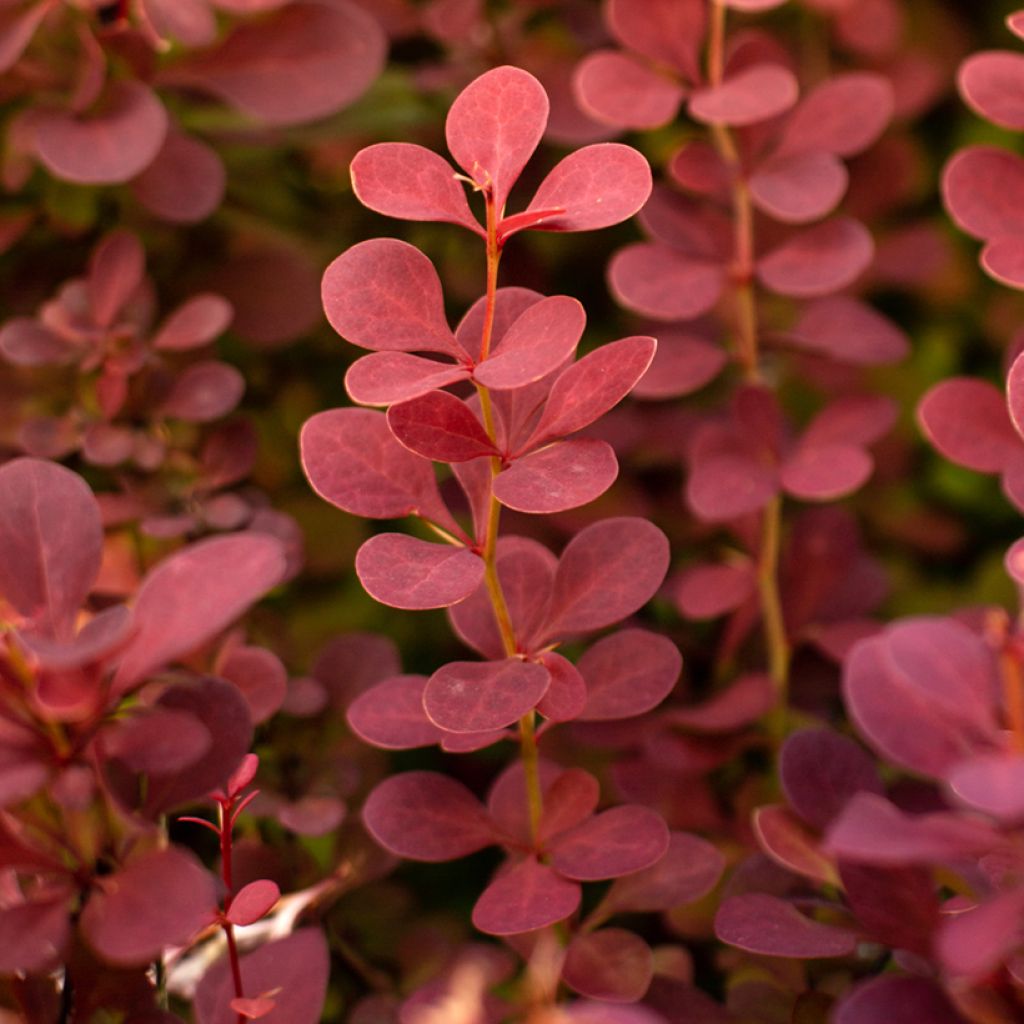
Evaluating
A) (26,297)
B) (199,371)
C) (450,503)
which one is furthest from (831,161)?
(26,297)

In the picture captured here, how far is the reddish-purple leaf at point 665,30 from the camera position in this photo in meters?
0.81

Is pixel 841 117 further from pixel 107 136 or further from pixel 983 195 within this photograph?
pixel 107 136

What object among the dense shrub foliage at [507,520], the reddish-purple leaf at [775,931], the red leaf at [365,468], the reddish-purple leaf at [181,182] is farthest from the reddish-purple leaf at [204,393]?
the reddish-purple leaf at [775,931]

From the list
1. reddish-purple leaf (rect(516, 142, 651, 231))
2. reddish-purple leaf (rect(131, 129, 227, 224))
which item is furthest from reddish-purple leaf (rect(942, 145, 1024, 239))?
reddish-purple leaf (rect(131, 129, 227, 224))

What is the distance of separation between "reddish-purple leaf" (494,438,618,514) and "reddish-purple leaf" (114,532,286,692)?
10 cm

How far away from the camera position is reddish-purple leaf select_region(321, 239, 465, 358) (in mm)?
497

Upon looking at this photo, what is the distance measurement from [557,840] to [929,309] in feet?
2.81

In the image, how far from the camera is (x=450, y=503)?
0.75 m

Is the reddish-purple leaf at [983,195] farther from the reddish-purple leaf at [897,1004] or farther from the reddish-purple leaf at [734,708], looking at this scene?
the reddish-purple leaf at [897,1004]

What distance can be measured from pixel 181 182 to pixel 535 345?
46cm

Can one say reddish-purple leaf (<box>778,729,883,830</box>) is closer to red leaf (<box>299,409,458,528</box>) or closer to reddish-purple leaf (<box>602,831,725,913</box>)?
reddish-purple leaf (<box>602,831,725,913</box>)

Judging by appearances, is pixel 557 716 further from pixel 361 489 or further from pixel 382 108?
pixel 382 108

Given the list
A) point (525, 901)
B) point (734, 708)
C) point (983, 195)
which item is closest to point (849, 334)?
point (983, 195)

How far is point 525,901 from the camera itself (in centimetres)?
54
